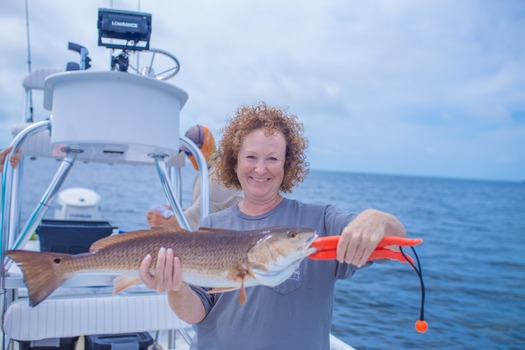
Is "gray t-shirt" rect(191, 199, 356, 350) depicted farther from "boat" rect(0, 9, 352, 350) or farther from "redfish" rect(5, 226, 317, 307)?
"boat" rect(0, 9, 352, 350)

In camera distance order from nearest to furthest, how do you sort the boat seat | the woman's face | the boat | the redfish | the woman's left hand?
the woman's left hand → the redfish → the woman's face → the boat → the boat seat

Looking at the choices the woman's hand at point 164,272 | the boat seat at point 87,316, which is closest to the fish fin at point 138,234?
the woman's hand at point 164,272

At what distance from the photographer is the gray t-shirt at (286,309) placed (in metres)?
2.37

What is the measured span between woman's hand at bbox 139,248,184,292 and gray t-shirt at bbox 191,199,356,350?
12.1 inches

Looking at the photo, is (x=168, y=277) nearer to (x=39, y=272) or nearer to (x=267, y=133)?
(x=39, y=272)

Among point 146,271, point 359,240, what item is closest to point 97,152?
point 146,271

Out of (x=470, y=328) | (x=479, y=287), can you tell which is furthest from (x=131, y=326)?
(x=479, y=287)

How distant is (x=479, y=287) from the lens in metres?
13.8

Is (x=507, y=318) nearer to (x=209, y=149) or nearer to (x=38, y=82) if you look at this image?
(x=209, y=149)

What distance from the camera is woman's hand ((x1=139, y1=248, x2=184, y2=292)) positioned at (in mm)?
2322

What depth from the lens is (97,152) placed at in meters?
3.98

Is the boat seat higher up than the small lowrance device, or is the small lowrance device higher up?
the small lowrance device

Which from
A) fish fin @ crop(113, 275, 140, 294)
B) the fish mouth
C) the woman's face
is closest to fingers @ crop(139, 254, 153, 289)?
fish fin @ crop(113, 275, 140, 294)

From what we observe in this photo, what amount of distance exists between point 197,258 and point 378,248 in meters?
0.92
